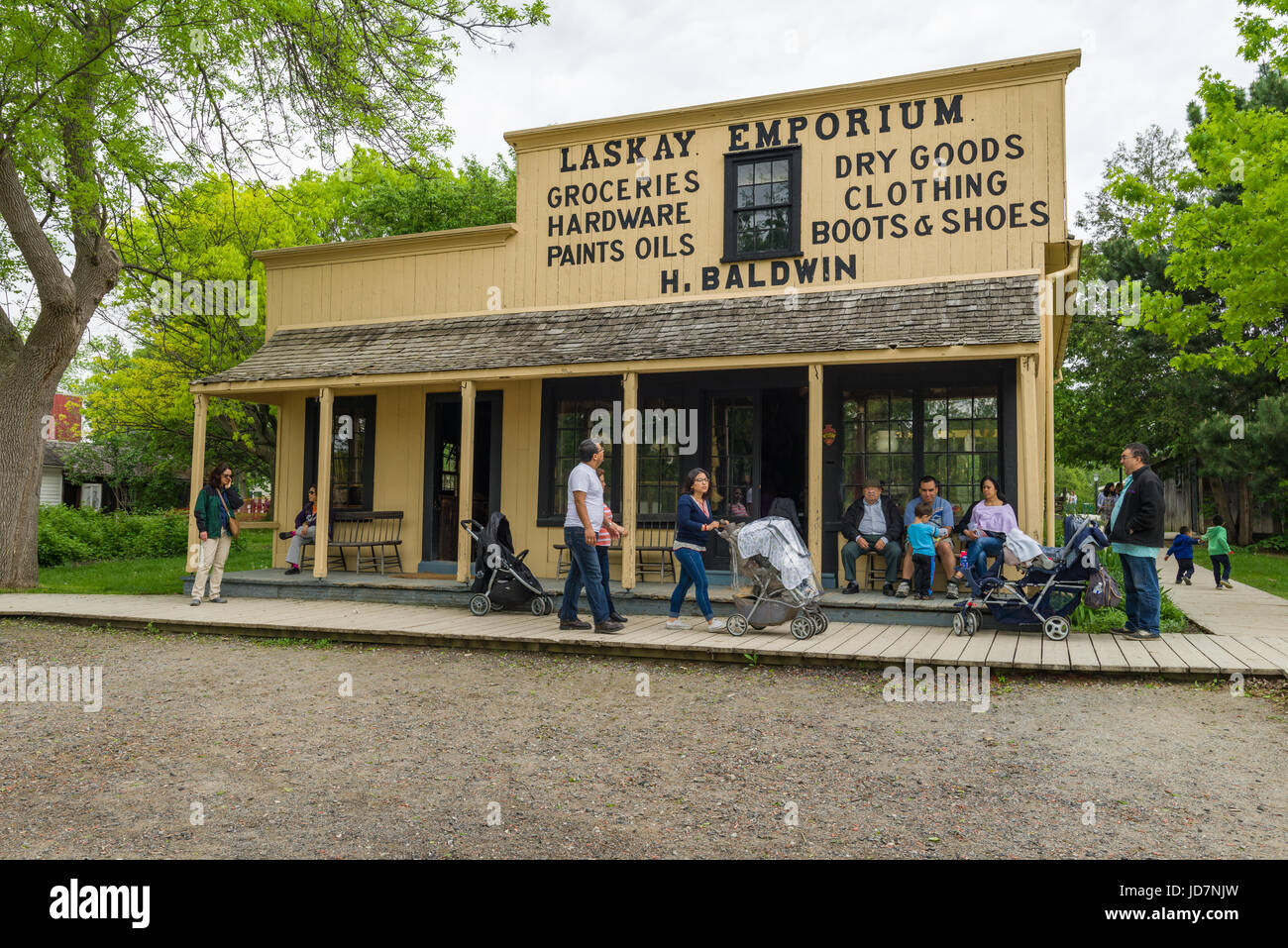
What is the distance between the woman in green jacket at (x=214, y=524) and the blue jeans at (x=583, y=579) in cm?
474

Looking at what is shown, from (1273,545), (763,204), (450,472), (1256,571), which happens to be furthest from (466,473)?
(1273,545)

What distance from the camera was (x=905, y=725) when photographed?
5.77 meters

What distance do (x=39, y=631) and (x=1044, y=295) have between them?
40.3 ft

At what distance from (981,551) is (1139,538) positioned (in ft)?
5.39

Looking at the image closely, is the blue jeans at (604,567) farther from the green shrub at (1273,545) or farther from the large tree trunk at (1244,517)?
the large tree trunk at (1244,517)

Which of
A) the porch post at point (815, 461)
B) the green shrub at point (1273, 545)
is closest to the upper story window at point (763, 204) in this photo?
the porch post at point (815, 461)

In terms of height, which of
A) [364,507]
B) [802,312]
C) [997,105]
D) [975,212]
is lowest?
[364,507]

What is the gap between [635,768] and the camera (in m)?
4.84

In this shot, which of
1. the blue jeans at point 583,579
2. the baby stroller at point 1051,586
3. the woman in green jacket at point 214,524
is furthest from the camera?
the woman in green jacket at point 214,524

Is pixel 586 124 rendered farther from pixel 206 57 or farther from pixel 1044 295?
pixel 1044 295

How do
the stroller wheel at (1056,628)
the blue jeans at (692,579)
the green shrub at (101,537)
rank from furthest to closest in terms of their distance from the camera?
1. the green shrub at (101,537)
2. the blue jeans at (692,579)
3. the stroller wheel at (1056,628)

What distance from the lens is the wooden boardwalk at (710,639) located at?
7.15m
